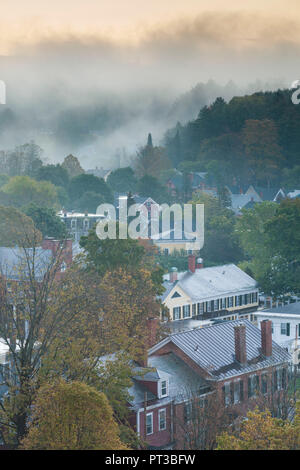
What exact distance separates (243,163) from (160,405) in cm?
13254

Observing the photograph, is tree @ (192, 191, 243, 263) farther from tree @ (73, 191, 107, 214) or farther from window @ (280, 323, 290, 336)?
window @ (280, 323, 290, 336)

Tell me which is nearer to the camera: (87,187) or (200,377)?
(200,377)

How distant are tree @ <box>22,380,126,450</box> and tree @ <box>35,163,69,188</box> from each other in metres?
116

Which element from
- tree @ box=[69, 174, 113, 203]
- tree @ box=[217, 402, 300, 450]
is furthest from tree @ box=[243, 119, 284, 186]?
tree @ box=[217, 402, 300, 450]

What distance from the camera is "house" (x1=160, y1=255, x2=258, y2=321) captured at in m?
61.9

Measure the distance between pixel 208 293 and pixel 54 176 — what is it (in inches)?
3185

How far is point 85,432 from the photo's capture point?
24953mm

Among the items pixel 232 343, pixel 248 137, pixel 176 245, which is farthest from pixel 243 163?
pixel 232 343

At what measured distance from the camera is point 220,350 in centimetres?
4006

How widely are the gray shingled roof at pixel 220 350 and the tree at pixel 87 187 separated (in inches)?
3664

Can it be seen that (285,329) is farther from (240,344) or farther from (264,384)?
(240,344)

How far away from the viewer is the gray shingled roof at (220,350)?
38.4 m

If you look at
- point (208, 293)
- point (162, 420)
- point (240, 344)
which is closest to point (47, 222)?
point (208, 293)

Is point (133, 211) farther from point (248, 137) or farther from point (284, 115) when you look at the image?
point (284, 115)
